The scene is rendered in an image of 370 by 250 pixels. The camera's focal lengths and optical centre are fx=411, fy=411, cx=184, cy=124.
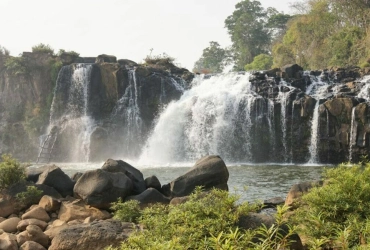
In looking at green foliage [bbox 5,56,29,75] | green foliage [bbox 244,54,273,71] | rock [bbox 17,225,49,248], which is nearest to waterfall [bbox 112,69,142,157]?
green foliage [bbox 5,56,29,75]

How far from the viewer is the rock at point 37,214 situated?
860cm

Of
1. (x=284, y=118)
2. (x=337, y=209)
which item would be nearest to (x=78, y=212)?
(x=337, y=209)

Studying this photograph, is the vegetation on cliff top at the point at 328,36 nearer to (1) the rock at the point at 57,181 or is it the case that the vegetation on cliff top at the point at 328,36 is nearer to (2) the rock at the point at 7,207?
(1) the rock at the point at 57,181

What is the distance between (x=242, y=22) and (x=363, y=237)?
186ft

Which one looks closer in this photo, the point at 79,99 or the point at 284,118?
the point at 284,118

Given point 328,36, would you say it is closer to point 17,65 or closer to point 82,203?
point 17,65

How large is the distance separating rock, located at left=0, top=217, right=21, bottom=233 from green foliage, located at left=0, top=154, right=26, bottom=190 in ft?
5.45

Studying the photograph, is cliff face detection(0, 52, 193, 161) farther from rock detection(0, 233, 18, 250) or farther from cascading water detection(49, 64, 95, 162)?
rock detection(0, 233, 18, 250)

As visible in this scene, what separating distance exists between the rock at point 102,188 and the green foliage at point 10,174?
170 cm

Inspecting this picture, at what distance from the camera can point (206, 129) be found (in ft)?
83.1

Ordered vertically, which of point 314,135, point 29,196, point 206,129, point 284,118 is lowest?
point 29,196

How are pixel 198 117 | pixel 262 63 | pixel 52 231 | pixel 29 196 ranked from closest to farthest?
pixel 52 231 < pixel 29 196 < pixel 198 117 < pixel 262 63

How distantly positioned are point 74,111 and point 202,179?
21668mm

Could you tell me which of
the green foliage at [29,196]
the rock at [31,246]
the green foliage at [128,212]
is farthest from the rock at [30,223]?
the green foliage at [128,212]
